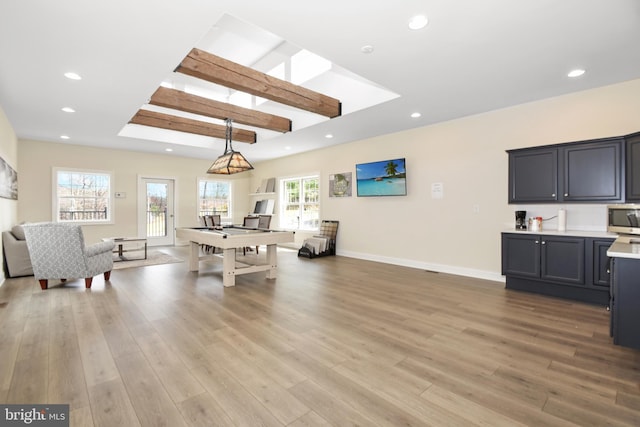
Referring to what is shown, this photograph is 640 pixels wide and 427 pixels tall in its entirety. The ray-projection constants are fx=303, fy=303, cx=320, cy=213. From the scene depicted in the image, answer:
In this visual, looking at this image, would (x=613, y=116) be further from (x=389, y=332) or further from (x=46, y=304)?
(x=46, y=304)

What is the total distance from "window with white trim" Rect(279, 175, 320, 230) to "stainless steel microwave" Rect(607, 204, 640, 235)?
5355 millimetres

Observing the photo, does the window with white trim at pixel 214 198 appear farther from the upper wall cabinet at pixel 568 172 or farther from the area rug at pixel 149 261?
the upper wall cabinet at pixel 568 172

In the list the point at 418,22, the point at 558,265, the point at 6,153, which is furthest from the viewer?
the point at 6,153

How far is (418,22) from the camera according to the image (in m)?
2.41

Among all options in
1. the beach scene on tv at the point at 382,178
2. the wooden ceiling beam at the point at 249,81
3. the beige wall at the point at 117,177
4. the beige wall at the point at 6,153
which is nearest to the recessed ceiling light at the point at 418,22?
the wooden ceiling beam at the point at 249,81

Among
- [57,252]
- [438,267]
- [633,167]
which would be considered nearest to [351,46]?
[633,167]

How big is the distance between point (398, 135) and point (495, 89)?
7.15 ft

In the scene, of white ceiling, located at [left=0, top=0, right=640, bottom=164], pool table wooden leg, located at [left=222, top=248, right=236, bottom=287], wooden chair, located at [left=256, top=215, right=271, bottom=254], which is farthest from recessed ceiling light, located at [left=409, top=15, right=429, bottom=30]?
wooden chair, located at [left=256, top=215, right=271, bottom=254]

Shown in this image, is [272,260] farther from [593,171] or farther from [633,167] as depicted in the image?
[633,167]

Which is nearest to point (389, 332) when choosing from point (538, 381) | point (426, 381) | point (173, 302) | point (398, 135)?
point (426, 381)

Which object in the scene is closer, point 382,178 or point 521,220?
point 521,220

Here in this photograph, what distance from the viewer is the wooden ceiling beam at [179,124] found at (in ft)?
16.8

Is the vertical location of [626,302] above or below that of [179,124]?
below

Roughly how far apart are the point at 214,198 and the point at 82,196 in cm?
318
